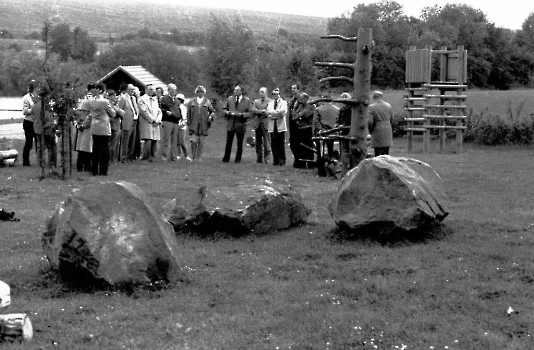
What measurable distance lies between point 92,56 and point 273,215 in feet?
192

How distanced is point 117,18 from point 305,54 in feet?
278

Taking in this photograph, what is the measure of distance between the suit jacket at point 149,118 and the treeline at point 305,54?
20814 millimetres

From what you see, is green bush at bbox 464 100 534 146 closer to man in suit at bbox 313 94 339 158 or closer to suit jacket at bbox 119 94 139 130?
man in suit at bbox 313 94 339 158

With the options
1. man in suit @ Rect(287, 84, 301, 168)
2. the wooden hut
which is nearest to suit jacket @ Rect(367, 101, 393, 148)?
man in suit @ Rect(287, 84, 301, 168)

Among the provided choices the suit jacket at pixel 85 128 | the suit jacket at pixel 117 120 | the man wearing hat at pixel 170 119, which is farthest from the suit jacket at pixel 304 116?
the suit jacket at pixel 85 128

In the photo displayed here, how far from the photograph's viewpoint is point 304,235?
12703 mm

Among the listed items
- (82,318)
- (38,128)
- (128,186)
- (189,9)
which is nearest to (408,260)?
(128,186)

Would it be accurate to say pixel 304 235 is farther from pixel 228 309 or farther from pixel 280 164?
pixel 280 164

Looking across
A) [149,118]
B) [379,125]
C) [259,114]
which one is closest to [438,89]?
[259,114]

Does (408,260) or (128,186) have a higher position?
(128,186)

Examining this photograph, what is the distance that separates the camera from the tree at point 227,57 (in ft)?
154

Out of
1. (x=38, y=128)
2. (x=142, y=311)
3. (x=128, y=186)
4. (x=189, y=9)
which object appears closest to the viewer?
(x=142, y=311)

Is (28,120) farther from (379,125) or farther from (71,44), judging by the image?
(71,44)

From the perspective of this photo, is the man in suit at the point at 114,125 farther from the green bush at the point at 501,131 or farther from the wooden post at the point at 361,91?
the green bush at the point at 501,131
